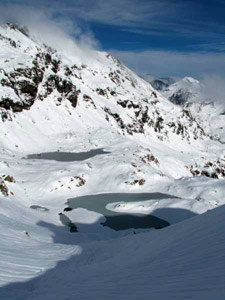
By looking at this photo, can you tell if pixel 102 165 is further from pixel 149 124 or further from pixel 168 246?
pixel 149 124

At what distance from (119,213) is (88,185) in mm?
7641

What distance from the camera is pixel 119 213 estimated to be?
984 inches

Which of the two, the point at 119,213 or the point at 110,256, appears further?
the point at 119,213

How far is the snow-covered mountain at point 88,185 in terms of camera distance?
760cm

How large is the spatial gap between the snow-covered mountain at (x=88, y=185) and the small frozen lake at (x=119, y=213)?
0.26 metres

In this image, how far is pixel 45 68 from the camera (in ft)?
189

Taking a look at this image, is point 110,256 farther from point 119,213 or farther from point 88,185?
point 88,185

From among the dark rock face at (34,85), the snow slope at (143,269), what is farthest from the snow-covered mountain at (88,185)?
the dark rock face at (34,85)

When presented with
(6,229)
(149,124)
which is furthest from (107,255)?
(149,124)

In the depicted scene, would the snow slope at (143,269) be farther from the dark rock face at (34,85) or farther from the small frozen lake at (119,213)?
the dark rock face at (34,85)

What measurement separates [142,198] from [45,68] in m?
39.8

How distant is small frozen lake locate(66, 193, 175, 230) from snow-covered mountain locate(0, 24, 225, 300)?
264mm

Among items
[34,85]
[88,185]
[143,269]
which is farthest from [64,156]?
[143,269]

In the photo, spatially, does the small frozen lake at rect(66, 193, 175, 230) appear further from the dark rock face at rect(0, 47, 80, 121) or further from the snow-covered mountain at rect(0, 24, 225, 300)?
the dark rock face at rect(0, 47, 80, 121)
